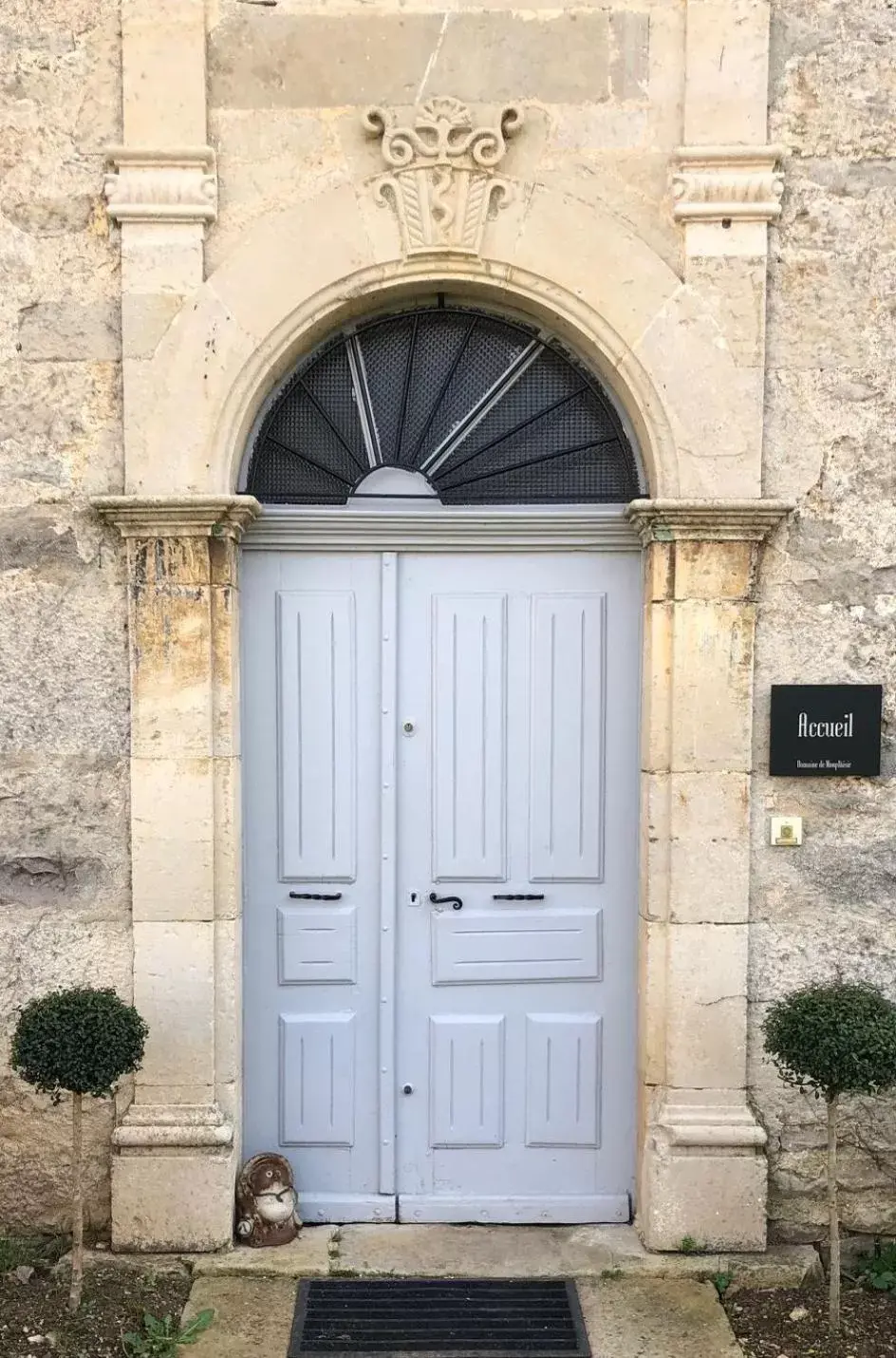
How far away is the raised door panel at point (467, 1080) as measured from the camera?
403 centimetres

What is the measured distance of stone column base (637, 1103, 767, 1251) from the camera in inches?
145

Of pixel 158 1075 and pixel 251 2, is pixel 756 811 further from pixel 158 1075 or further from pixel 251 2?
pixel 251 2

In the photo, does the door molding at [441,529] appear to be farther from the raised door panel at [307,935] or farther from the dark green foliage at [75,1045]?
the dark green foliage at [75,1045]

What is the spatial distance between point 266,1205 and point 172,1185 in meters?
0.35

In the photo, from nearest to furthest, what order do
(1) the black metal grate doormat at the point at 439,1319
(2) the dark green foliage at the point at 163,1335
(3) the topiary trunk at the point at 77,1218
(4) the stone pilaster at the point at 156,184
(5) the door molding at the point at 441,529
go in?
(2) the dark green foliage at the point at 163,1335 < (1) the black metal grate doormat at the point at 439,1319 < (3) the topiary trunk at the point at 77,1218 < (4) the stone pilaster at the point at 156,184 < (5) the door molding at the point at 441,529

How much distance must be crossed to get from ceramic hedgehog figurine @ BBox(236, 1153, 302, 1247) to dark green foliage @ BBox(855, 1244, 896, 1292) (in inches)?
80.2

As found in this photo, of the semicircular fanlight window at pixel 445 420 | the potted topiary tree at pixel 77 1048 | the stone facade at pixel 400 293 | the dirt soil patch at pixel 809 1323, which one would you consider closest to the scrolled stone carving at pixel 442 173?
the stone facade at pixel 400 293

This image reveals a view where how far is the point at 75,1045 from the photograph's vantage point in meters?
3.26

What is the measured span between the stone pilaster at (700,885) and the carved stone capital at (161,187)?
1864 mm

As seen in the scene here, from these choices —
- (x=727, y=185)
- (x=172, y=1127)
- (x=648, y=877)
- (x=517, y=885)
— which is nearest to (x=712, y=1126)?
(x=648, y=877)

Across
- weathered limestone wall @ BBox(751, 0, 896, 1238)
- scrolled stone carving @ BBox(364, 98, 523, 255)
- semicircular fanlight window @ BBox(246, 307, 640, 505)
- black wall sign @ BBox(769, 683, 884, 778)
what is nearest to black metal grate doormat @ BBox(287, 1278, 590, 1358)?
weathered limestone wall @ BBox(751, 0, 896, 1238)

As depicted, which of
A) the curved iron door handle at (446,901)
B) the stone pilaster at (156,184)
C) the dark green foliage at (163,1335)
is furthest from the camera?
the curved iron door handle at (446,901)

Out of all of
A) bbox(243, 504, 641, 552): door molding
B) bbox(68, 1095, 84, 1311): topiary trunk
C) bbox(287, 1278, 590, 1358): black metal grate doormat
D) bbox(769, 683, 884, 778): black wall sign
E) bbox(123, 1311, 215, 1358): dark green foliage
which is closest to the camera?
bbox(123, 1311, 215, 1358): dark green foliage

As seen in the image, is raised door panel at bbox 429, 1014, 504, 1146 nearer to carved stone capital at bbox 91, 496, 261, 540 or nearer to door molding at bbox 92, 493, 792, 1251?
door molding at bbox 92, 493, 792, 1251
